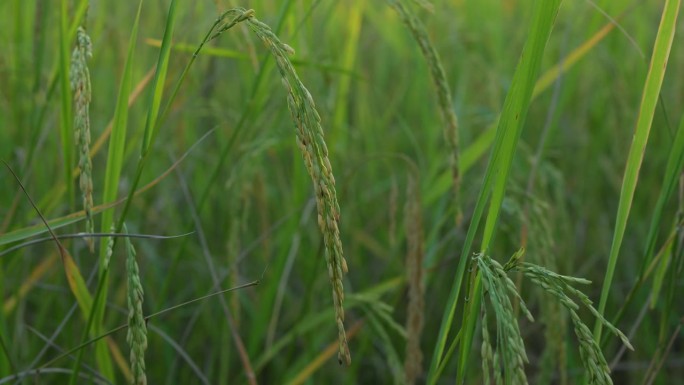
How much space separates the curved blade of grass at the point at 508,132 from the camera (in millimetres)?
844

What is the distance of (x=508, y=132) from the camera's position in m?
0.86

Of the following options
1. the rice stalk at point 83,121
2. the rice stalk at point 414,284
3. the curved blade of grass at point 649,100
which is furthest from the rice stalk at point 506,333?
the rice stalk at point 414,284

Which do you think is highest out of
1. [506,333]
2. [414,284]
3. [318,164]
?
[318,164]

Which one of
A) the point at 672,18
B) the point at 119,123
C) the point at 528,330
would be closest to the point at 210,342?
the point at 528,330

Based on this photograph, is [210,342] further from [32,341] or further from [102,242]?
[102,242]

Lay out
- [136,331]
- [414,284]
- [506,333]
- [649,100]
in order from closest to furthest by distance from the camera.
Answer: [506,333] < [136,331] < [649,100] < [414,284]

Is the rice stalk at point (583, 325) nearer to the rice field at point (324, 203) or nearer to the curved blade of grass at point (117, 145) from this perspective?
the rice field at point (324, 203)

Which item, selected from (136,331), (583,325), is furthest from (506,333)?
(136,331)

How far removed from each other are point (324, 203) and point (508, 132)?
10.5 inches

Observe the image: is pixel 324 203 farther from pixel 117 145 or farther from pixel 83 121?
pixel 117 145

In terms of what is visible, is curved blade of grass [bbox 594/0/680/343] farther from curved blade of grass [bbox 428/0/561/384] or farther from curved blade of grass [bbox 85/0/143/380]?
curved blade of grass [bbox 85/0/143/380]

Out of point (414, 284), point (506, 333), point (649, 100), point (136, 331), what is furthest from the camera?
point (414, 284)

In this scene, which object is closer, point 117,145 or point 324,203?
point 324,203

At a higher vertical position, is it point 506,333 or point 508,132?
point 508,132
